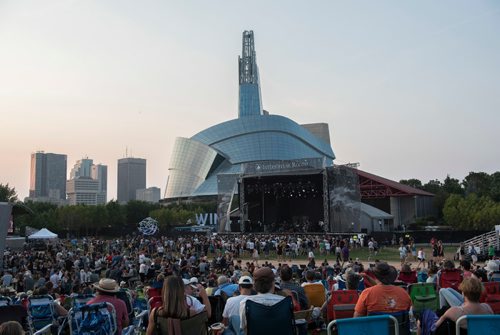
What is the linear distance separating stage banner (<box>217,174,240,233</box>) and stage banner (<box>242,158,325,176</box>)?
5.84ft

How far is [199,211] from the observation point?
245 feet

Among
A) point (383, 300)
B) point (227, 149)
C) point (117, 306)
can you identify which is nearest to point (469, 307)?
point (383, 300)

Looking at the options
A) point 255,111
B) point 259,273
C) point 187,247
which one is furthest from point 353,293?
point 255,111

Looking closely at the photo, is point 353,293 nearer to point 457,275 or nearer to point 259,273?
point 457,275

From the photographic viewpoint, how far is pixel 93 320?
4.75 m

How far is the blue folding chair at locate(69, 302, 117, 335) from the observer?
472 cm

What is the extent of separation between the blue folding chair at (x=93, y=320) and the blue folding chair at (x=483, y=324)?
121 inches

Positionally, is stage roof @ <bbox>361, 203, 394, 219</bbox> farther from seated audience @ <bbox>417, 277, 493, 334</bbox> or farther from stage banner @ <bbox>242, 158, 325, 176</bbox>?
seated audience @ <bbox>417, 277, 493, 334</bbox>

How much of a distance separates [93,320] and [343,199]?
33348 mm

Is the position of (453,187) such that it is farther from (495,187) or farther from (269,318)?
(269,318)

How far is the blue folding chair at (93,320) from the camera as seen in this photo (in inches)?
186

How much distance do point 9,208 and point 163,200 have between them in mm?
79028

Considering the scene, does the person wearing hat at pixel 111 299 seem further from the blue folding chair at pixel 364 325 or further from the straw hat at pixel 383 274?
the straw hat at pixel 383 274

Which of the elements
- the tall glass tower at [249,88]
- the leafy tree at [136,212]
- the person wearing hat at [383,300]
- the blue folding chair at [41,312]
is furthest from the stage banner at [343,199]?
the tall glass tower at [249,88]
